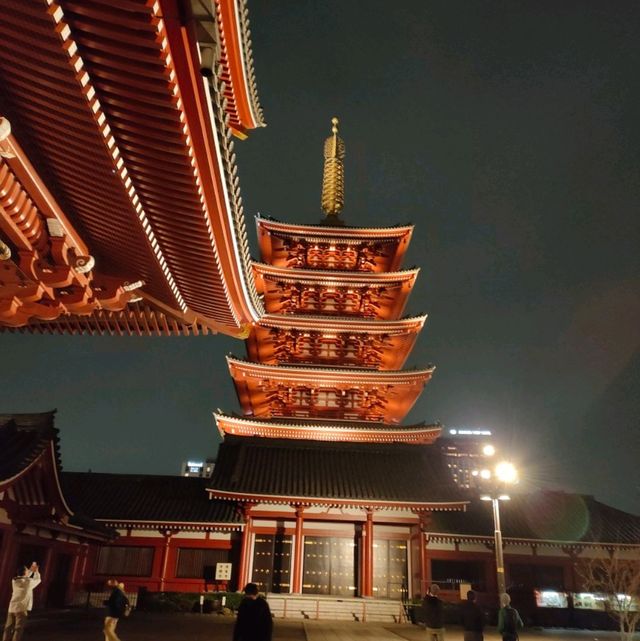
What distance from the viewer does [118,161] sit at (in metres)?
5.85

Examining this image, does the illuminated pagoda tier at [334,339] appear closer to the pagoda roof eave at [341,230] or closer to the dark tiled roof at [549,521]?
the pagoda roof eave at [341,230]

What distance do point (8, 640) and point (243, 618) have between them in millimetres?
6989

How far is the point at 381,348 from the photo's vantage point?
29.6 m

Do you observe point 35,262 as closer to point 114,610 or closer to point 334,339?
point 114,610

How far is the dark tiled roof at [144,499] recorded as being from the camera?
74.1 feet

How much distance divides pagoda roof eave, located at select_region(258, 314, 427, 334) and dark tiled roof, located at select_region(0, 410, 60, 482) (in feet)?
47.3

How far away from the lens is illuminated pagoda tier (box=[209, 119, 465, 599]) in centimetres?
2233

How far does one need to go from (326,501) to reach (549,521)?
1173 cm

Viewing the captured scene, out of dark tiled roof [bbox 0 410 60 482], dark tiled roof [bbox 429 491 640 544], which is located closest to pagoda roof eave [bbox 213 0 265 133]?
dark tiled roof [bbox 0 410 60 482]

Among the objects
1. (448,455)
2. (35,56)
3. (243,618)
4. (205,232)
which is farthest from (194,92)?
(448,455)

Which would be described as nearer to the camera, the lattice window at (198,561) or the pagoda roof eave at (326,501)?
the pagoda roof eave at (326,501)

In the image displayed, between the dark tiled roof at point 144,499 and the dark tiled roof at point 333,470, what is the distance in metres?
1.62

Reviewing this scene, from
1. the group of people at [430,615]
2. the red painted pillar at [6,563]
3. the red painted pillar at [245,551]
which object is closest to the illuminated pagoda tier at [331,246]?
the red painted pillar at [245,551]

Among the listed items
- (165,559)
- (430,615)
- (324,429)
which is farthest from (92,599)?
(430,615)
